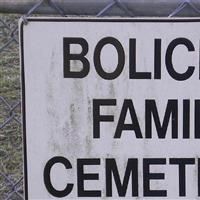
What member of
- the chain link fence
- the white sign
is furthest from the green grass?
the white sign

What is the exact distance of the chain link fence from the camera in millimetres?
1712

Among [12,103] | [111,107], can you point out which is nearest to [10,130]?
[12,103]

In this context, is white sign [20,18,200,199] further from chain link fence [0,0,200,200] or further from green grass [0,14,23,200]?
green grass [0,14,23,200]

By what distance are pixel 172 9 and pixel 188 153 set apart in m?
0.34

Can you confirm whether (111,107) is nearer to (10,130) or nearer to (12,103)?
(10,130)

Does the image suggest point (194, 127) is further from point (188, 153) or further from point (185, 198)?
point (185, 198)

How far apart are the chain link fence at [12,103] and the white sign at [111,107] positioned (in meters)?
0.09

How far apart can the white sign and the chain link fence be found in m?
0.09

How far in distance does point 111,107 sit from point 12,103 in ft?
8.03

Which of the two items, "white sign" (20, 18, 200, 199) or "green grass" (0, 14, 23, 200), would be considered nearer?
"white sign" (20, 18, 200, 199)

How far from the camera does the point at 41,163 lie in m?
1.70

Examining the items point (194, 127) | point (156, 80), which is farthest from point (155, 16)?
point (194, 127)

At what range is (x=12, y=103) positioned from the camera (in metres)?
4.06

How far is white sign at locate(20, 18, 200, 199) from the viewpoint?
1639mm
